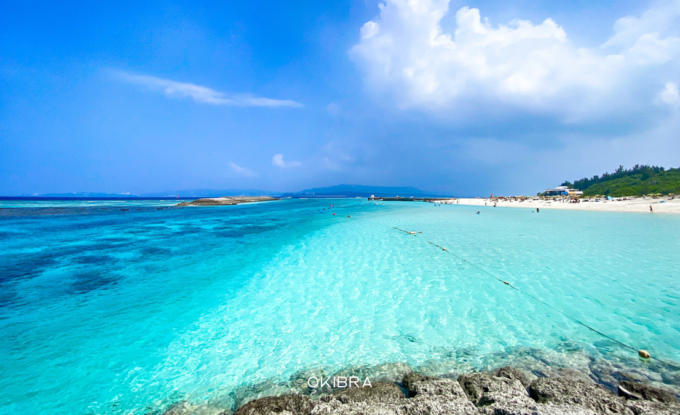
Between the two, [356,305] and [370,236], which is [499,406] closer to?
[356,305]

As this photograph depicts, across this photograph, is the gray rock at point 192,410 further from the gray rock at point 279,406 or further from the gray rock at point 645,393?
the gray rock at point 645,393

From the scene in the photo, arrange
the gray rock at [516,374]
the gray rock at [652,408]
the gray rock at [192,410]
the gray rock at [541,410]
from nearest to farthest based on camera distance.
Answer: the gray rock at [541,410] < the gray rock at [652,408] < the gray rock at [192,410] < the gray rock at [516,374]

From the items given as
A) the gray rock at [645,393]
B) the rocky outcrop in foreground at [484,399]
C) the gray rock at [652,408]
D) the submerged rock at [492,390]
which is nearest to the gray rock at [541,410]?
the rocky outcrop in foreground at [484,399]

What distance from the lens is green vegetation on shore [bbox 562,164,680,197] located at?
54778 mm

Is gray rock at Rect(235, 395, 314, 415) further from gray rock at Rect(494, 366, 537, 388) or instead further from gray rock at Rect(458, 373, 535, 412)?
gray rock at Rect(494, 366, 537, 388)

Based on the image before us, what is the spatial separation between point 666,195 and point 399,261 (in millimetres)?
64490

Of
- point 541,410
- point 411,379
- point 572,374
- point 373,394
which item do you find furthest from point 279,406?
point 572,374

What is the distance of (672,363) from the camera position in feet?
16.1

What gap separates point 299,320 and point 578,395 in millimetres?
5672

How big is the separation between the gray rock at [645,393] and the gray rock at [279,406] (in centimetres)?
469

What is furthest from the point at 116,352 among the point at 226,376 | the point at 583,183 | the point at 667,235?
the point at 583,183

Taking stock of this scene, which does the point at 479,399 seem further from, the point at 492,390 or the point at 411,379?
the point at 411,379

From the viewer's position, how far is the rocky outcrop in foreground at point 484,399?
3496 mm

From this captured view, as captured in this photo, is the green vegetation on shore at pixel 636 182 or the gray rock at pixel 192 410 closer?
the gray rock at pixel 192 410
